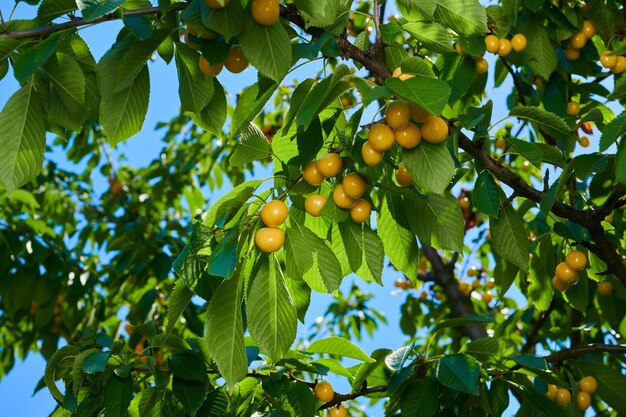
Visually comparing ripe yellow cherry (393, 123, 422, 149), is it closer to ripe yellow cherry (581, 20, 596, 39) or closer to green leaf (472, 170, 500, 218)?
green leaf (472, 170, 500, 218)

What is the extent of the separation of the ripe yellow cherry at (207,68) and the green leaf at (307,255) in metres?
0.34

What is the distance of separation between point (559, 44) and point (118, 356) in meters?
1.80

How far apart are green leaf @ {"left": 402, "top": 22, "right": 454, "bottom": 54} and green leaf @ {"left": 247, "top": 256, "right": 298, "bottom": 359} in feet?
1.86

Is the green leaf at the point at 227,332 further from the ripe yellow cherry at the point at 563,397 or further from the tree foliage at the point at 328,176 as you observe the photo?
the ripe yellow cherry at the point at 563,397

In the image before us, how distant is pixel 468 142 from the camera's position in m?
1.49

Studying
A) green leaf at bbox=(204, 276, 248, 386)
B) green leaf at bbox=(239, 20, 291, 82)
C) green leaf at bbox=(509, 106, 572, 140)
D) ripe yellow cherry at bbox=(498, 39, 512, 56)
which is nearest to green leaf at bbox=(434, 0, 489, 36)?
green leaf at bbox=(509, 106, 572, 140)

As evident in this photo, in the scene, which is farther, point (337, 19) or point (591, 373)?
point (591, 373)

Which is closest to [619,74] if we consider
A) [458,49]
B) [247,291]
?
[458,49]

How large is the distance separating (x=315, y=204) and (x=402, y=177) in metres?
0.22

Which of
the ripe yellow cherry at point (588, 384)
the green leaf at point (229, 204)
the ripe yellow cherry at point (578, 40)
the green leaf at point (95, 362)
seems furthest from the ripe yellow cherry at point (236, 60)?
the ripe yellow cherry at point (588, 384)

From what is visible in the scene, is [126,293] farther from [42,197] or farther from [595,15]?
[595,15]

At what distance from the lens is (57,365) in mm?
1746

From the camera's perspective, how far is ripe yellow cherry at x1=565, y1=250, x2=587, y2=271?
6.59 feet

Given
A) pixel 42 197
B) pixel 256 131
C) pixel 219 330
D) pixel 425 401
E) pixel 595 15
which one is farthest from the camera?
pixel 42 197
